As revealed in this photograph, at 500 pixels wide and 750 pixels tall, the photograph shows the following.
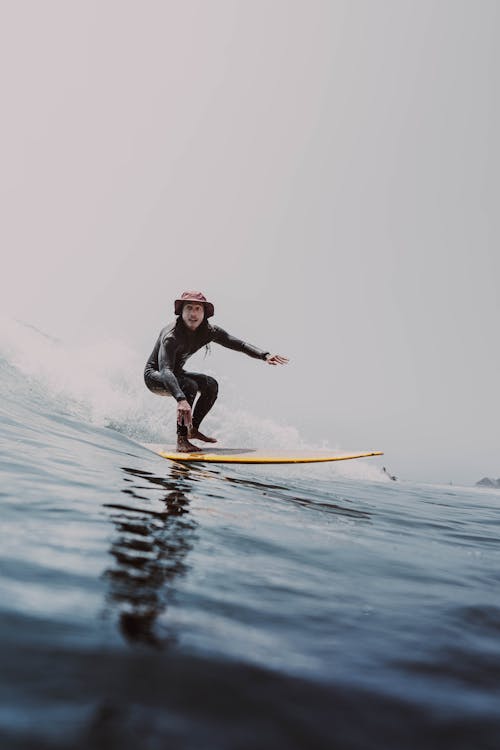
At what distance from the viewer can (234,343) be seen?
8.36m

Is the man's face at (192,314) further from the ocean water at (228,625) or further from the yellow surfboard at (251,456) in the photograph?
the ocean water at (228,625)

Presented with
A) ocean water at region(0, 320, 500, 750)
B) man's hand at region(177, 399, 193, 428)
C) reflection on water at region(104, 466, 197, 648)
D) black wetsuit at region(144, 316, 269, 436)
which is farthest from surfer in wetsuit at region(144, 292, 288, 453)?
reflection on water at region(104, 466, 197, 648)

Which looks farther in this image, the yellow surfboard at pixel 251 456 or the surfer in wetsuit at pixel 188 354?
the surfer in wetsuit at pixel 188 354

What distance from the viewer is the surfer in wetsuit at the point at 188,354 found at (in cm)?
763

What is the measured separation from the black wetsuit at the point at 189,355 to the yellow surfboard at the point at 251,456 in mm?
565

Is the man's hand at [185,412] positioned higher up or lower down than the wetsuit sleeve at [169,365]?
lower down

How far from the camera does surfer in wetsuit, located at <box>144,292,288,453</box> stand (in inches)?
300

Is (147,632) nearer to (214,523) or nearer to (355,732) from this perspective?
(355,732)

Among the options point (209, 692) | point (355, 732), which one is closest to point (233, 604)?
point (209, 692)

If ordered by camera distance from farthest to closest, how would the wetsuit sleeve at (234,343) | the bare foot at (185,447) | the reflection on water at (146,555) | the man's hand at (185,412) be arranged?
the wetsuit sleeve at (234,343) → the bare foot at (185,447) → the man's hand at (185,412) → the reflection on water at (146,555)

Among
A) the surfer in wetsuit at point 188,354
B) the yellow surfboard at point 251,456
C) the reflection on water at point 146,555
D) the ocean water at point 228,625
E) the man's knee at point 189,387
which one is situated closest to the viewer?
the ocean water at point 228,625

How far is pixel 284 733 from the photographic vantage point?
45.9 inches

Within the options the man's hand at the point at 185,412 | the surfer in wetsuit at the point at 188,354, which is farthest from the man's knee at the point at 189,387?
the man's hand at the point at 185,412

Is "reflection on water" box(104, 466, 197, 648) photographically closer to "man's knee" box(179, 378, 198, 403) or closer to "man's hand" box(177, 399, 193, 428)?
"man's hand" box(177, 399, 193, 428)
